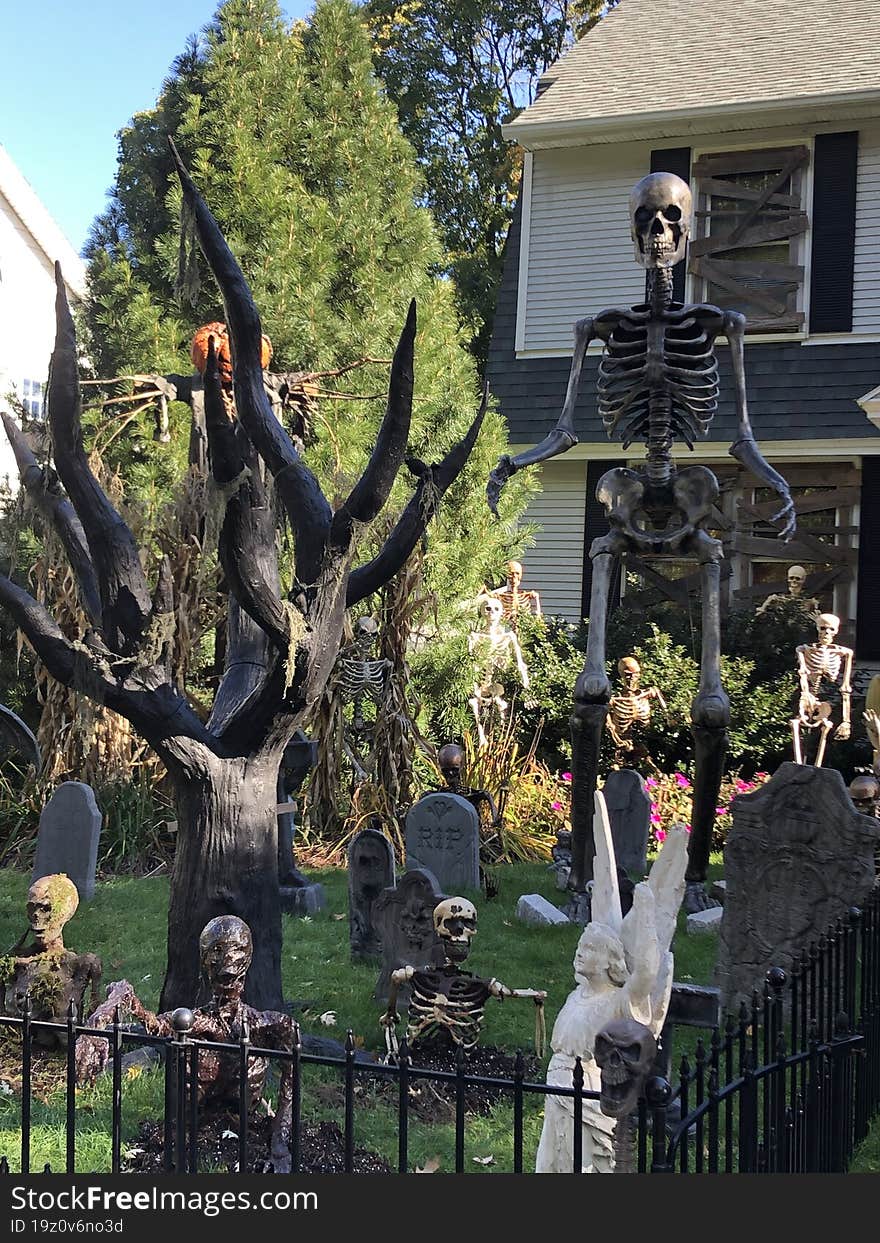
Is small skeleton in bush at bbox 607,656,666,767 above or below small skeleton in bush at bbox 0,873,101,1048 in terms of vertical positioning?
above

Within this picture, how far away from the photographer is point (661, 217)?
8.11 meters

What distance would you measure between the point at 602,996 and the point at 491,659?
9.20 m

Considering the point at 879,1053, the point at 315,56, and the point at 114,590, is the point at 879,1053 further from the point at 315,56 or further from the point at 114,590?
the point at 315,56

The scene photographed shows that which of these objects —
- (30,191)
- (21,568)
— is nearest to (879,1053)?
(21,568)

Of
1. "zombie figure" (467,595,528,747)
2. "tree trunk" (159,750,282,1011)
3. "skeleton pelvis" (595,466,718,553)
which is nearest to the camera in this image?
"tree trunk" (159,750,282,1011)

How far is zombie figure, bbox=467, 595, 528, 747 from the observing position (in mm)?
12727

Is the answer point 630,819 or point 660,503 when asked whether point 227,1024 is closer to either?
point 660,503

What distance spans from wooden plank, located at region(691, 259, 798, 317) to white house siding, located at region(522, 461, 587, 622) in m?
2.86

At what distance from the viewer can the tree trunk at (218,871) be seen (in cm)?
574

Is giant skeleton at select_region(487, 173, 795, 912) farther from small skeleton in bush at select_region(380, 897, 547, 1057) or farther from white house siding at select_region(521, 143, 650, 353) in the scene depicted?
white house siding at select_region(521, 143, 650, 353)

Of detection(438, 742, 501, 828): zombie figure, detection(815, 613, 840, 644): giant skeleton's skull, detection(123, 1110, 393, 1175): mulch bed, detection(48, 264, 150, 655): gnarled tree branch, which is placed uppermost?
detection(815, 613, 840, 644): giant skeleton's skull

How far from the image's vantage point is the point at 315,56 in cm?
1463

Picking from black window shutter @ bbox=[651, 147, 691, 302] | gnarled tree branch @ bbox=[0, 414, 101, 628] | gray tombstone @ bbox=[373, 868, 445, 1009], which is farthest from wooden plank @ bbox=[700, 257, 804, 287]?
gnarled tree branch @ bbox=[0, 414, 101, 628]

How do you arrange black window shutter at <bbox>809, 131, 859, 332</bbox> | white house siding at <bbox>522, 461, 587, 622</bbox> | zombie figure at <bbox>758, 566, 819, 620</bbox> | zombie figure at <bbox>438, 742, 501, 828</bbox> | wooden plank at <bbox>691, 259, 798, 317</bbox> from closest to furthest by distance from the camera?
zombie figure at <bbox>438, 742, 501, 828</bbox> < zombie figure at <bbox>758, 566, 819, 620</bbox> < black window shutter at <bbox>809, 131, 859, 332</bbox> < wooden plank at <bbox>691, 259, 798, 317</bbox> < white house siding at <bbox>522, 461, 587, 622</bbox>
